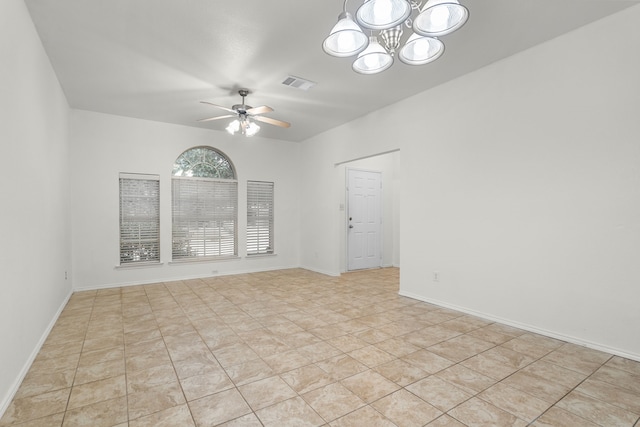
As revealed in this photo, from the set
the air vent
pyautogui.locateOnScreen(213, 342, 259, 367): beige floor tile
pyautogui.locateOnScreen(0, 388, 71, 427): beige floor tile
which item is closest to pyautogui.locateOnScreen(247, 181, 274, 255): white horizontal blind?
the air vent

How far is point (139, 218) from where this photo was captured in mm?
5297

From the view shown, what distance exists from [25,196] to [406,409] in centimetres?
321

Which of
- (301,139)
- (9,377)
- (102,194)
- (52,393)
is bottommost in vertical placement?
(52,393)

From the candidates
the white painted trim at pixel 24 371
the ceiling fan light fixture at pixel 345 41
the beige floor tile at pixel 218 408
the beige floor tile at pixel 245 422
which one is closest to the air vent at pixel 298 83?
the ceiling fan light fixture at pixel 345 41

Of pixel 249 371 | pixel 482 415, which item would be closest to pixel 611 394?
pixel 482 415

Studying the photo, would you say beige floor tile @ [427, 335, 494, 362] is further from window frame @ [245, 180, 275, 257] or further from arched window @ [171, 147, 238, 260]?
arched window @ [171, 147, 238, 260]

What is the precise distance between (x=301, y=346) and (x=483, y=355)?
1.54m

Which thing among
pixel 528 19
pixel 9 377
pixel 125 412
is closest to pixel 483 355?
pixel 125 412

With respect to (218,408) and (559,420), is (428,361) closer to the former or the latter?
(559,420)

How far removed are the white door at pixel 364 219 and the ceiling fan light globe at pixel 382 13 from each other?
172 inches

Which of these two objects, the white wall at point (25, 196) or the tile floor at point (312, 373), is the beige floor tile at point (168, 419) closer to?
the tile floor at point (312, 373)

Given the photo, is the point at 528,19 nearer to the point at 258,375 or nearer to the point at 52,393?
the point at 258,375

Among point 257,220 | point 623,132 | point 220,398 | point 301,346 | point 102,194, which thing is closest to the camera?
point 220,398

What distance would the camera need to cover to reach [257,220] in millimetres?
6449
